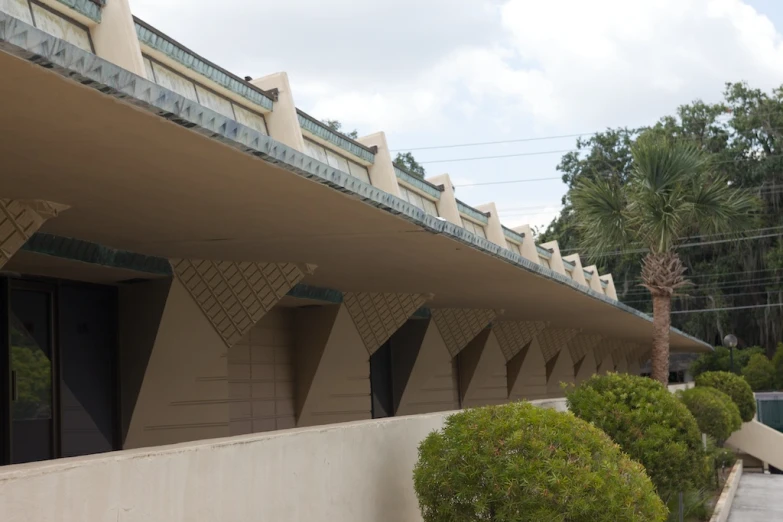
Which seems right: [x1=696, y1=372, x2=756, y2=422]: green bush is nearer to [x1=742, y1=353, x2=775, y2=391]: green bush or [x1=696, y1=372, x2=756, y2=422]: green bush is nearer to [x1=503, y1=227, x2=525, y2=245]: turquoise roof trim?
[x1=503, y1=227, x2=525, y2=245]: turquoise roof trim

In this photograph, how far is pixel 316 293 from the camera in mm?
15961

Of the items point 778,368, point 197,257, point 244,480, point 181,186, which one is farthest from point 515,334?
point 778,368

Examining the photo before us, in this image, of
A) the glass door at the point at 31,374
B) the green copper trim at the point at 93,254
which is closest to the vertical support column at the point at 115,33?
the green copper trim at the point at 93,254

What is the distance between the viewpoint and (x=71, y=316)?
38.4 ft

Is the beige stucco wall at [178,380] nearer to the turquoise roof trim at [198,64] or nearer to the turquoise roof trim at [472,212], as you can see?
the turquoise roof trim at [198,64]

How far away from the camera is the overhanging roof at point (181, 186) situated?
4984 millimetres

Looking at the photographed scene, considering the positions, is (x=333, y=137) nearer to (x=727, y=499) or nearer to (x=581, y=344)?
(x=727, y=499)

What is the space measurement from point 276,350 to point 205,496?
11.7 m

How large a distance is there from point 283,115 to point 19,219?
2647mm

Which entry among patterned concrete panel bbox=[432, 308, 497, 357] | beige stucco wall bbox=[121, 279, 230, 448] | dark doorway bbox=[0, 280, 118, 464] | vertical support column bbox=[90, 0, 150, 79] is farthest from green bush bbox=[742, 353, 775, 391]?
vertical support column bbox=[90, 0, 150, 79]

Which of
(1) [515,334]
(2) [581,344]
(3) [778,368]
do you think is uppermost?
(1) [515,334]

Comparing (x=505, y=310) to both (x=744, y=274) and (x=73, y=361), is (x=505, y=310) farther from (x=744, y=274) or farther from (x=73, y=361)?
(x=744, y=274)

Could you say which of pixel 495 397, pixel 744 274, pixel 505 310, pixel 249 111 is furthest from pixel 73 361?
pixel 744 274

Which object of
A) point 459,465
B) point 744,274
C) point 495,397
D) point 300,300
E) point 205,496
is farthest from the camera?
point 744,274
